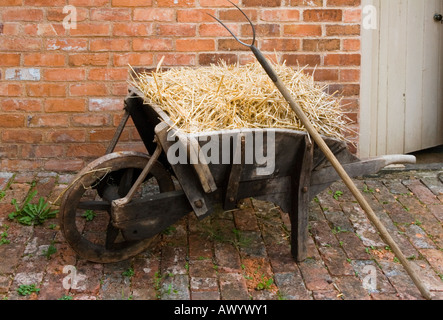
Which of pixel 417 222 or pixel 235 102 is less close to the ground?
pixel 235 102

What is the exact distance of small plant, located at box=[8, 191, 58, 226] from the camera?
4.06 m

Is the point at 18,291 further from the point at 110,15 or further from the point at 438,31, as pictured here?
the point at 438,31

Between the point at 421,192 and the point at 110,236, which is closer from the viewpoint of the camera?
the point at 110,236

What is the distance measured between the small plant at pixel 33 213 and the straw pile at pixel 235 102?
→ 107 cm

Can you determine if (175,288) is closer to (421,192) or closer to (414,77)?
(421,192)

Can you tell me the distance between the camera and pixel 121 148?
481cm

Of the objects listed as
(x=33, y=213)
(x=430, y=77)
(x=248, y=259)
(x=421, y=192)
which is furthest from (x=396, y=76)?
(x=33, y=213)

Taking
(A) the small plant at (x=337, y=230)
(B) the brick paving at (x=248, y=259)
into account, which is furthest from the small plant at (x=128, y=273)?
(A) the small plant at (x=337, y=230)

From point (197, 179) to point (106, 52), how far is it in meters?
1.70

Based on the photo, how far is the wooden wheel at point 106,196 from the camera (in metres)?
3.47

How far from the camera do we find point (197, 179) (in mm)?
3387

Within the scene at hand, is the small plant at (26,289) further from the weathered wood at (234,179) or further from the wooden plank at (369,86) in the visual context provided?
the wooden plank at (369,86)

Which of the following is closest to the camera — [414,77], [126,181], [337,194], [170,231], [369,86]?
[126,181]

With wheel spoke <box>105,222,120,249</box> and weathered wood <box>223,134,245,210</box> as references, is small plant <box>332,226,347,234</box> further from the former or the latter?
wheel spoke <box>105,222,120,249</box>
